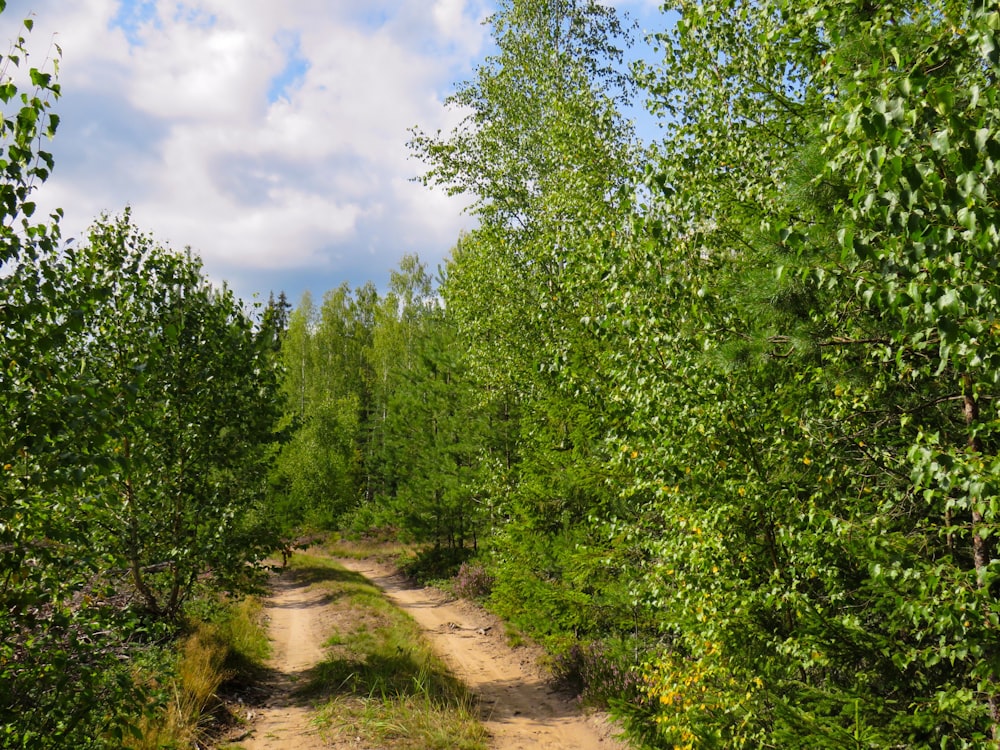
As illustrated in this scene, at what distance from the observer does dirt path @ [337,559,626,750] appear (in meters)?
10.1

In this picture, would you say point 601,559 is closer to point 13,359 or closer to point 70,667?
point 70,667

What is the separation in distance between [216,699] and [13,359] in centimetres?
852

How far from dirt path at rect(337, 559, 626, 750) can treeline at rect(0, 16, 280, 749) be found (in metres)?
4.84

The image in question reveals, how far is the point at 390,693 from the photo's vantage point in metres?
11.3

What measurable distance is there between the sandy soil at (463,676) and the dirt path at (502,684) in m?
0.02

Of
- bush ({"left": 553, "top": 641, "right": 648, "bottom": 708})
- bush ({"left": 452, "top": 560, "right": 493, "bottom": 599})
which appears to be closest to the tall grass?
bush ({"left": 553, "top": 641, "right": 648, "bottom": 708})

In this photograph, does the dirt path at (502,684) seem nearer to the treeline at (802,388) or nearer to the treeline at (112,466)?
the treeline at (802,388)

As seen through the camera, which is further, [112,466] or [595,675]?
[595,675]

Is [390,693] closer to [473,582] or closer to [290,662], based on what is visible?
[290,662]

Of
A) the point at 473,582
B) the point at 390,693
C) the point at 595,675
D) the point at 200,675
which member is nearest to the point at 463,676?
the point at 390,693

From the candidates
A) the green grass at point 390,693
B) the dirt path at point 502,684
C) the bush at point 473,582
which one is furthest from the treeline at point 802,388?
the bush at point 473,582

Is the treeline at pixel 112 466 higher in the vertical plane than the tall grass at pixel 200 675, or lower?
higher

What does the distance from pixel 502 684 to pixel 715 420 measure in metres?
9.29

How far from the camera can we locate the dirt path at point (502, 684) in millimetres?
10148
